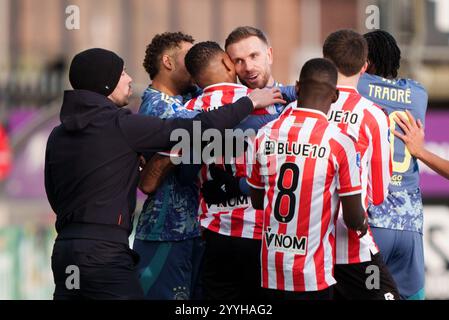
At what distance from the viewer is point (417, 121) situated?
20.7 ft

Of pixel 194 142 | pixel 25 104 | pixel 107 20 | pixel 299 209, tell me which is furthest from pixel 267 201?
pixel 107 20

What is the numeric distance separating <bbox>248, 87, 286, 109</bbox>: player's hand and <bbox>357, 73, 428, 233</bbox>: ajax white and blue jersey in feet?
2.01

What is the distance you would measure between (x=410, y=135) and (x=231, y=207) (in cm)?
116

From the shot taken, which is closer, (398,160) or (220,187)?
(220,187)

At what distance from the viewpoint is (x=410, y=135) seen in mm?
6273

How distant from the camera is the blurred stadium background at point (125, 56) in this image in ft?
45.8

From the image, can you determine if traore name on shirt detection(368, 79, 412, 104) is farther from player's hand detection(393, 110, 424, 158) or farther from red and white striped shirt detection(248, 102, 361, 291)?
red and white striped shirt detection(248, 102, 361, 291)

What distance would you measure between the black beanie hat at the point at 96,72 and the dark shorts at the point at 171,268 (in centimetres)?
121

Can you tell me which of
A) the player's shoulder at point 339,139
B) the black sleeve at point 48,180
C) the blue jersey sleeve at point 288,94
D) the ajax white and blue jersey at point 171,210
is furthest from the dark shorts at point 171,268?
the player's shoulder at point 339,139

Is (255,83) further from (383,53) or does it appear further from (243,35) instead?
(383,53)

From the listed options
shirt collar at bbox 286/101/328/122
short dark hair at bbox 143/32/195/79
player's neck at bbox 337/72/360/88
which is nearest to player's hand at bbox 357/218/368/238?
shirt collar at bbox 286/101/328/122

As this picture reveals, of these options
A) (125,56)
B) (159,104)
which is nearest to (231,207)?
(159,104)

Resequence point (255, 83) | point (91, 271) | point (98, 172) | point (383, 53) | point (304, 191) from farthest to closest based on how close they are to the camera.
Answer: point (383, 53)
point (255, 83)
point (98, 172)
point (91, 271)
point (304, 191)

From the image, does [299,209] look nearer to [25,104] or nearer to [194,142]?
[194,142]
